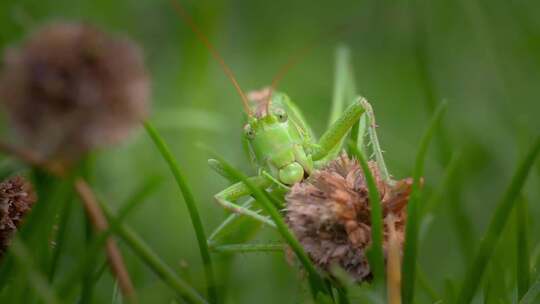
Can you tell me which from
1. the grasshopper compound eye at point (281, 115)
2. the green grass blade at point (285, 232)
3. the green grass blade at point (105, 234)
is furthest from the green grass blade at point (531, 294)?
the grasshopper compound eye at point (281, 115)

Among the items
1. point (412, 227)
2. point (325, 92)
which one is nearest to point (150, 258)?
point (412, 227)

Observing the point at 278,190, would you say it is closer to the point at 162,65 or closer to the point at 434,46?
the point at 434,46

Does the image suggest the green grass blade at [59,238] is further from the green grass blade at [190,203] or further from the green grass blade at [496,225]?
the green grass blade at [496,225]

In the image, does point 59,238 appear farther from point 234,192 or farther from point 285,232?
point 234,192

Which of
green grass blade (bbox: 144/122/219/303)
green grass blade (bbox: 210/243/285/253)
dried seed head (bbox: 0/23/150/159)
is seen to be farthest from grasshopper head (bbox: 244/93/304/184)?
dried seed head (bbox: 0/23/150/159)

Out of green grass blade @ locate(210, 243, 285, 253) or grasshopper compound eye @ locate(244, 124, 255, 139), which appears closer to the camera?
green grass blade @ locate(210, 243, 285, 253)

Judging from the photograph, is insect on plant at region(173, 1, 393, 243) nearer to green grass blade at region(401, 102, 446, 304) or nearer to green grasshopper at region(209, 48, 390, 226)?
green grasshopper at region(209, 48, 390, 226)
